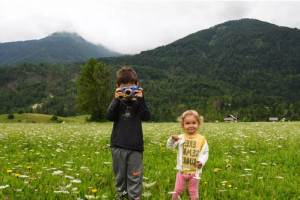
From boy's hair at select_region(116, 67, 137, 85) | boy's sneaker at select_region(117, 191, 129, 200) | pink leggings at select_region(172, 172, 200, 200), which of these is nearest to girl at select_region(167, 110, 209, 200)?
pink leggings at select_region(172, 172, 200, 200)

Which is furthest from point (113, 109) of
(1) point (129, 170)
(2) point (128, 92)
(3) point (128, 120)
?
(1) point (129, 170)

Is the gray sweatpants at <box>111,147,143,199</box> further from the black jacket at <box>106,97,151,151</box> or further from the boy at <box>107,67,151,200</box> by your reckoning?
the black jacket at <box>106,97,151,151</box>

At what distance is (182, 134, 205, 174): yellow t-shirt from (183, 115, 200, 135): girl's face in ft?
0.35

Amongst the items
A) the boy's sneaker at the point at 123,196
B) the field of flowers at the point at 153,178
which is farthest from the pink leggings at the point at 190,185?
the boy's sneaker at the point at 123,196

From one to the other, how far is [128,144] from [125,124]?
35 centimetres

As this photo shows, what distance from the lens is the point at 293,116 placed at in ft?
405

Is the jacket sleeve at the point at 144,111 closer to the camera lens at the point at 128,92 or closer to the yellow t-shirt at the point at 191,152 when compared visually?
the camera lens at the point at 128,92

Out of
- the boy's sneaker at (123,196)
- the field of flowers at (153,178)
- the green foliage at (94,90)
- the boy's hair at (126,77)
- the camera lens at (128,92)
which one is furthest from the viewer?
the green foliage at (94,90)

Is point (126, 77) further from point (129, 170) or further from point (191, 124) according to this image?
point (129, 170)

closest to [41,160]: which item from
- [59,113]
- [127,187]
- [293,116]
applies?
[127,187]

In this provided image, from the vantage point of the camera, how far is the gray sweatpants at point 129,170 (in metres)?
3.86

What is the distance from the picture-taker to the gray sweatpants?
12.7ft

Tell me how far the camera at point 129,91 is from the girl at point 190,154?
3.23 feet

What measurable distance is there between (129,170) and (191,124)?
132 centimetres
